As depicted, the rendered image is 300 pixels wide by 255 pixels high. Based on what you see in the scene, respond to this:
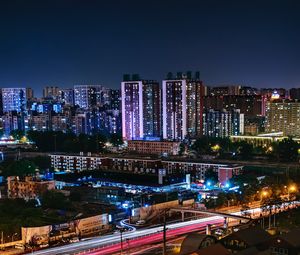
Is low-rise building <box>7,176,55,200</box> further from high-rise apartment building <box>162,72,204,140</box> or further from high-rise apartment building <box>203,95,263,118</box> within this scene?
high-rise apartment building <box>203,95,263,118</box>

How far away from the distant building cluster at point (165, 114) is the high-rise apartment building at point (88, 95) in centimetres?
7


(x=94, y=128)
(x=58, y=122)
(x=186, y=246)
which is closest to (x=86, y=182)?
(x=186, y=246)

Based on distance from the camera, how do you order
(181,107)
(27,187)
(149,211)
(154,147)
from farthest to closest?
(181,107)
(154,147)
(27,187)
(149,211)

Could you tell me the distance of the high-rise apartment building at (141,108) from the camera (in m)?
22.9

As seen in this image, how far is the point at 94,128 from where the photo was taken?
90.5 feet

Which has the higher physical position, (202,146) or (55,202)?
(202,146)

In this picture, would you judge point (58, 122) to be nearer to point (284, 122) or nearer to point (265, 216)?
point (284, 122)

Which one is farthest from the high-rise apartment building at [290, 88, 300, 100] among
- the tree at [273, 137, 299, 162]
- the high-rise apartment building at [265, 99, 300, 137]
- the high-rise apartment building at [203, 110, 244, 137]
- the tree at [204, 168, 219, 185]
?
the tree at [204, 168, 219, 185]

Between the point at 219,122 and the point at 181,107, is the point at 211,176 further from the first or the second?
the point at 219,122

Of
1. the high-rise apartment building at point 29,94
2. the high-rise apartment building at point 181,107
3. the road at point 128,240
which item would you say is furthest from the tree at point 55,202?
the high-rise apartment building at point 29,94

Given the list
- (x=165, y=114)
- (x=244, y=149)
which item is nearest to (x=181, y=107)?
(x=165, y=114)

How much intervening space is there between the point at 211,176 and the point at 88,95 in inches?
915

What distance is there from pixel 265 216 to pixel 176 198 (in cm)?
231

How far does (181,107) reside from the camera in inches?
861
